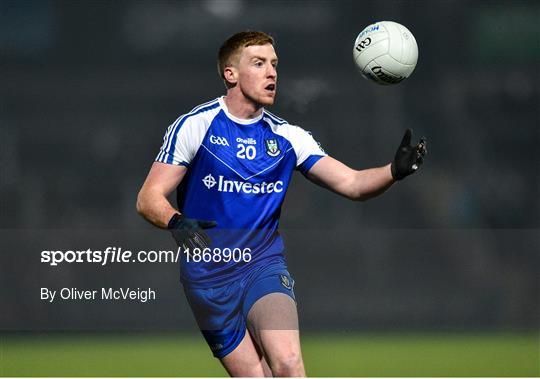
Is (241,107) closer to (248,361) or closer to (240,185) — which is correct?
(240,185)

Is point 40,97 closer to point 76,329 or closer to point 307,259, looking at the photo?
point 76,329

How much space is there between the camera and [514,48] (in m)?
14.5

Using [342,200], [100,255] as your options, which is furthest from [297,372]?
[342,200]

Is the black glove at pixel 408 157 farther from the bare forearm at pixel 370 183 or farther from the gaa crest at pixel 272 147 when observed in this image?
the gaa crest at pixel 272 147

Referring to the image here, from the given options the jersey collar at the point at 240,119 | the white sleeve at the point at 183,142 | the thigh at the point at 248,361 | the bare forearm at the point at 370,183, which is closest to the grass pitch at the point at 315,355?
the thigh at the point at 248,361

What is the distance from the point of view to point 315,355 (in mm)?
11117

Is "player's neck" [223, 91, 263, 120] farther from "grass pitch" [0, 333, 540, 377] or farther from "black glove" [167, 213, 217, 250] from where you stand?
"grass pitch" [0, 333, 540, 377]

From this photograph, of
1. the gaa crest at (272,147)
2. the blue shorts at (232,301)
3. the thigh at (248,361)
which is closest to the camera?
the blue shorts at (232,301)

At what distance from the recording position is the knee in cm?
591

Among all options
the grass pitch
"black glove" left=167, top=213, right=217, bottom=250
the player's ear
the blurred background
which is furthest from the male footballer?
the blurred background

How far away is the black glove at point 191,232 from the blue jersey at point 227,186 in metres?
0.55

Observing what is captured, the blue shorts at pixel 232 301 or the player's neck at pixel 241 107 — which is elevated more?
the player's neck at pixel 241 107

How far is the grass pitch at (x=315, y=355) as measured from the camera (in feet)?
33.8

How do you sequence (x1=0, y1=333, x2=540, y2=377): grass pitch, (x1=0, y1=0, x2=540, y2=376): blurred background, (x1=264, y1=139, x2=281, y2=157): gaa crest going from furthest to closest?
(x1=0, y1=0, x2=540, y2=376): blurred background
(x1=0, y1=333, x2=540, y2=377): grass pitch
(x1=264, y1=139, x2=281, y2=157): gaa crest
